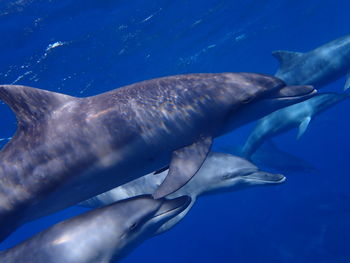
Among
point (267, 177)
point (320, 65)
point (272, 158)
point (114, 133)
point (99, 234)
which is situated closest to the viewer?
point (114, 133)

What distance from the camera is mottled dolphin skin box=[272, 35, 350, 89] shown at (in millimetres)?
14448

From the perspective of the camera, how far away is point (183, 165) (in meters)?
5.95

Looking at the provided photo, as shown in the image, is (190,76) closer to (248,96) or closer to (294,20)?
(248,96)

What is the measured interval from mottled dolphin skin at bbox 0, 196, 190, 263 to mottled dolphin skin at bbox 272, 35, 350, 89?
1029 centimetres

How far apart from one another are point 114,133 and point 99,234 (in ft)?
6.48

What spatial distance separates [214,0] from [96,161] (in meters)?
→ 22.4

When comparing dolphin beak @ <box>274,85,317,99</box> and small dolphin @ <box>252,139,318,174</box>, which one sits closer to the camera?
dolphin beak @ <box>274,85,317,99</box>

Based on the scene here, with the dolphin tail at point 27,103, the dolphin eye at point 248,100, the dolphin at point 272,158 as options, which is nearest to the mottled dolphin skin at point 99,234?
the dolphin tail at point 27,103

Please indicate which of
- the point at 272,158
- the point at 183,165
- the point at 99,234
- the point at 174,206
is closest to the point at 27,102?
the point at 99,234

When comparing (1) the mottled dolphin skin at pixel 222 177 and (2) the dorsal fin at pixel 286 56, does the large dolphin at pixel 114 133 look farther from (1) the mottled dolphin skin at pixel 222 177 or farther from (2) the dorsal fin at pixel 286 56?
(2) the dorsal fin at pixel 286 56

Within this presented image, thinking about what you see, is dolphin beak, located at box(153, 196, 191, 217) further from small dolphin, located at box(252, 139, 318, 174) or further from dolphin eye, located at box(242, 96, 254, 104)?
small dolphin, located at box(252, 139, 318, 174)

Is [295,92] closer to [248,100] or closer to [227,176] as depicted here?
[248,100]

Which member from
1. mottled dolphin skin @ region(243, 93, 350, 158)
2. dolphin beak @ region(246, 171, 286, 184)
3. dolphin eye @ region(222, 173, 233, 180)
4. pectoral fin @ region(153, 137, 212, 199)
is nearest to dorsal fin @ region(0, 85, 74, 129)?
pectoral fin @ region(153, 137, 212, 199)

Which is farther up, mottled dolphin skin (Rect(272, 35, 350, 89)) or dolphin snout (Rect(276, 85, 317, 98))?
dolphin snout (Rect(276, 85, 317, 98))
